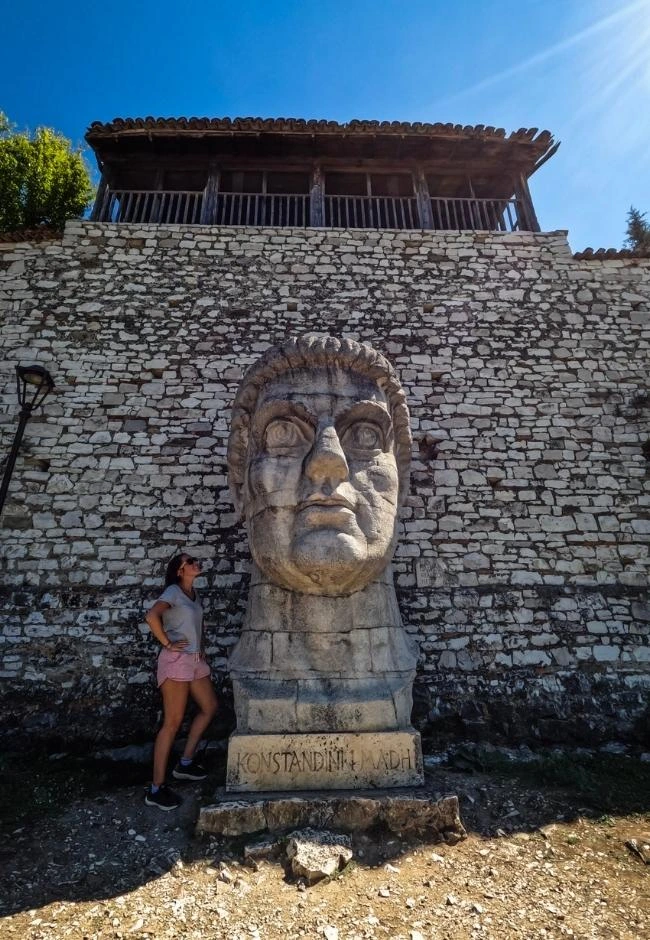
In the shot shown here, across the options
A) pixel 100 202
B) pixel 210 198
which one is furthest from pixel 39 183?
pixel 210 198

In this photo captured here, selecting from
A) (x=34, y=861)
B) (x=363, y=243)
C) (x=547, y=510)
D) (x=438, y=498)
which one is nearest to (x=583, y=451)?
(x=547, y=510)

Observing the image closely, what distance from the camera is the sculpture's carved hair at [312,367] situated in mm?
3475

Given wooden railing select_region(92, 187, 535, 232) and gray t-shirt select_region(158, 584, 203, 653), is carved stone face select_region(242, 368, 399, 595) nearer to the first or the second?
gray t-shirt select_region(158, 584, 203, 653)

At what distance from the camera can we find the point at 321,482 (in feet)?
9.95

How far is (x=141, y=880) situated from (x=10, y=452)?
17.0ft

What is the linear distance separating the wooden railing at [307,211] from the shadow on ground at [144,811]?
7.57 metres

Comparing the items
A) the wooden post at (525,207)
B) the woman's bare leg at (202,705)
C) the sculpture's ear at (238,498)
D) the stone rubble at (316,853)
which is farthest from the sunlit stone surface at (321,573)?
the wooden post at (525,207)

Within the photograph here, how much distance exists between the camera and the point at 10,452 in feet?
19.7

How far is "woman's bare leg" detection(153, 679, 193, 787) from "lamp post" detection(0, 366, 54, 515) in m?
3.56

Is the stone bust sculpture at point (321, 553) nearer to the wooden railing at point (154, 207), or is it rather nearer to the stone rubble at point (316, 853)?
the stone rubble at point (316, 853)

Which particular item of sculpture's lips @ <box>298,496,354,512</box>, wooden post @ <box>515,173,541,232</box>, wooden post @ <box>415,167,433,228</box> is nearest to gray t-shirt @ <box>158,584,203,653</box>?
sculpture's lips @ <box>298,496,354,512</box>

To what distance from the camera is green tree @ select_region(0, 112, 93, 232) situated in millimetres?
10234

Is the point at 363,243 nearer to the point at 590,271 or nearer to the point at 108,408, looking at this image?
the point at 590,271

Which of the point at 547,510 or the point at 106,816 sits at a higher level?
the point at 547,510
